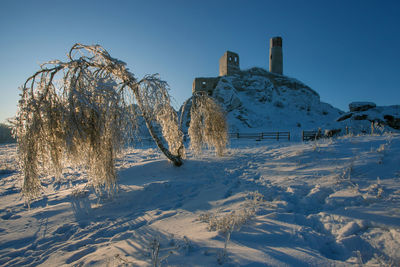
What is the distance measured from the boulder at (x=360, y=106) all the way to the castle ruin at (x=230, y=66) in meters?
22.5

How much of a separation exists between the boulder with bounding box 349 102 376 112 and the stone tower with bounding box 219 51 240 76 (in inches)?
1013

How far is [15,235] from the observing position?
131 inches

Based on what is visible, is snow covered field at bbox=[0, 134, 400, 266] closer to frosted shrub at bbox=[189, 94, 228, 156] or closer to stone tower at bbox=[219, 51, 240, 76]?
frosted shrub at bbox=[189, 94, 228, 156]

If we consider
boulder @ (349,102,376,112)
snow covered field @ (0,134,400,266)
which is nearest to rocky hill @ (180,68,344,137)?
boulder @ (349,102,376,112)

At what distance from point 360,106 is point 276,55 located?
32.0 m

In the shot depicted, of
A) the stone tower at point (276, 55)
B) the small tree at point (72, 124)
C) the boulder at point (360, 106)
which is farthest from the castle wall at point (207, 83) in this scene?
the small tree at point (72, 124)

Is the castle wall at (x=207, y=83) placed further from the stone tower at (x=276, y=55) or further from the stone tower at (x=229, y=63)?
the stone tower at (x=276, y=55)

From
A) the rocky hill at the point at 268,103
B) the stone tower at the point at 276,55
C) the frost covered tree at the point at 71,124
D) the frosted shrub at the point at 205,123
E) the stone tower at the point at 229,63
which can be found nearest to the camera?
the frost covered tree at the point at 71,124

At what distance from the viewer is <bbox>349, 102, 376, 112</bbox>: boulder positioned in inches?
855

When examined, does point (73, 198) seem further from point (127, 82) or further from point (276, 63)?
point (276, 63)

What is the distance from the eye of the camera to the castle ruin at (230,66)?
127 feet

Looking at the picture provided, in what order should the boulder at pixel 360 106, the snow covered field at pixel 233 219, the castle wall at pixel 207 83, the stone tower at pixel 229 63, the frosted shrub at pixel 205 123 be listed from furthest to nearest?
the stone tower at pixel 229 63
the castle wall at pixel 207 83
the boulder at pixel 360 106
the frosted shrub at pixel 205 123
the snow covered field at pixel 233 219

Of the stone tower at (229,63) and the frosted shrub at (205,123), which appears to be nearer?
the frosted shrub at (205,123)

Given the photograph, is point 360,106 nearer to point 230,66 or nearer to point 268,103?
point 268,103
